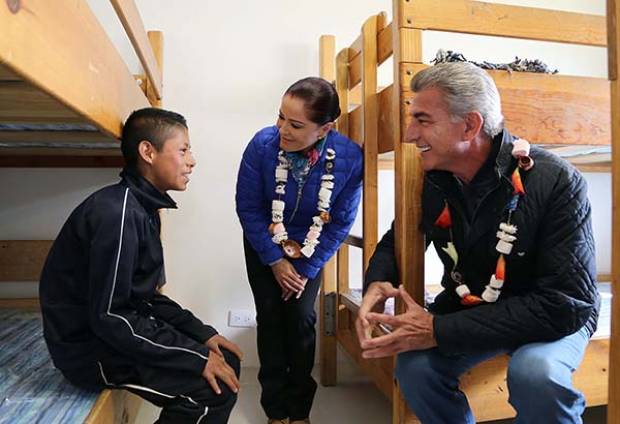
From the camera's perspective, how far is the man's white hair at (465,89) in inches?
35.7

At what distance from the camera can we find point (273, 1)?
1920 mm

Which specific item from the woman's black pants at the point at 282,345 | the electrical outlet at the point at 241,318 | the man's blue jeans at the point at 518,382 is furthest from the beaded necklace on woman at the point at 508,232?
the electrical outlet at the point at 241,318

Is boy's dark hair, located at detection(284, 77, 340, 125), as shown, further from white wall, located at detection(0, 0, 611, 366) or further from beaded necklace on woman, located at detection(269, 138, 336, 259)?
white wall, located at detection(0, 0, 611, 366)

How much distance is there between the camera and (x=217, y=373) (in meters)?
0.99

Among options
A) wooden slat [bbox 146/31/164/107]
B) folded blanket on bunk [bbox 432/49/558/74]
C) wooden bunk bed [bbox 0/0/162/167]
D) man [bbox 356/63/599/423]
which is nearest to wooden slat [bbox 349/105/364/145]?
folded blanket on bunk [bbox 432/49/558/74]

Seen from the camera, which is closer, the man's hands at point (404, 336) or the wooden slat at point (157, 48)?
the man's hands at point (404, 336)

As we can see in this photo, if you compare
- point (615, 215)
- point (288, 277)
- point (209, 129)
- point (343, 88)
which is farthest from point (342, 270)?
point (615, 215)

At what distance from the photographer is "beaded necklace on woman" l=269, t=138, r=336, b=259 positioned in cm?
129

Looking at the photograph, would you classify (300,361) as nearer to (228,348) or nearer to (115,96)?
(228,348)

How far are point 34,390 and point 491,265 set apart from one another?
3.45 ft

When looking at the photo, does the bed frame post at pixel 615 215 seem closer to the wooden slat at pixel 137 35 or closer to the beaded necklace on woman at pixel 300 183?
the beaded necklace on woman at pixel 300 183

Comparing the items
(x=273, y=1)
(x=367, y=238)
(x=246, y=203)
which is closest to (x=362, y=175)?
(x=367, y=238)

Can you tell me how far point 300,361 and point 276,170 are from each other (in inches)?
22.7

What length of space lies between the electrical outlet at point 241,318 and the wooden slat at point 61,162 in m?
0.79
